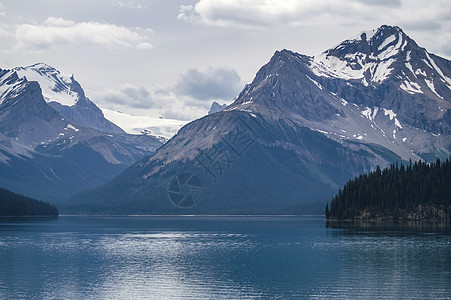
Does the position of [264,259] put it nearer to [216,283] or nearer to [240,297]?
[216,283]

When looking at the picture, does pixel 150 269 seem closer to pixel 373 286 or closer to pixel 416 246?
pixel 373 286

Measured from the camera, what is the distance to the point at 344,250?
158250 millimetres

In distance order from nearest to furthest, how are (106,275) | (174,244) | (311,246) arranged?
(106,275), (311,246), (174,244)

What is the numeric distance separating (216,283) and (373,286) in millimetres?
23336

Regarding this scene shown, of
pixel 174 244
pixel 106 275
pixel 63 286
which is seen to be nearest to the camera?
pixel 63 286

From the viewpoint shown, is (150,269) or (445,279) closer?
(445,279)

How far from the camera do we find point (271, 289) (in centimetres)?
10450

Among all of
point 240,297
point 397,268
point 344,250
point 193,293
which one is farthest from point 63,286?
point 344,250

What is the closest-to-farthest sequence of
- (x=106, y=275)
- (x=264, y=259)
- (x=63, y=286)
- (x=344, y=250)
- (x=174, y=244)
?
(x=63, y=286)
(x=106, y=275)
(x=264, y=259)
(x=344, y=250)
(x=174, y=244)

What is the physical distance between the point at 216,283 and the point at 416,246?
6525cm

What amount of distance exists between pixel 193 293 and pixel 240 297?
7206 millimetres

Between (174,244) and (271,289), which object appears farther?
(174,244)

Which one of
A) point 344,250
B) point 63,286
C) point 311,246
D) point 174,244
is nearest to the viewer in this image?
point 63,286

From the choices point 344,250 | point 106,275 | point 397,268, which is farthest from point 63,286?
point 344,250
